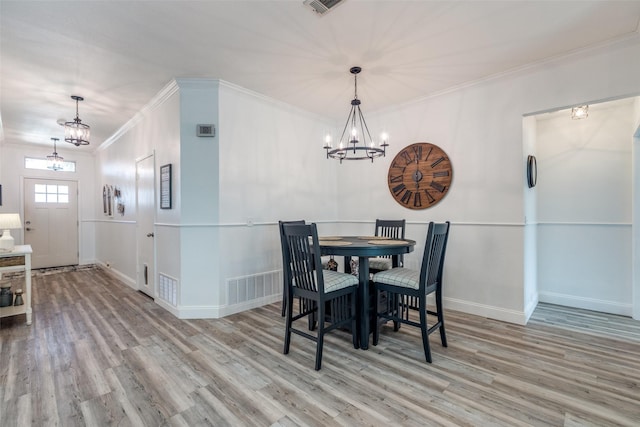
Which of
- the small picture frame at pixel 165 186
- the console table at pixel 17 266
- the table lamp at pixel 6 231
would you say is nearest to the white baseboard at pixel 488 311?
the small picture frame at pixel 165 186

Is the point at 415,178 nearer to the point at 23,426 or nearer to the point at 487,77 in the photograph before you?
the point at 487,77

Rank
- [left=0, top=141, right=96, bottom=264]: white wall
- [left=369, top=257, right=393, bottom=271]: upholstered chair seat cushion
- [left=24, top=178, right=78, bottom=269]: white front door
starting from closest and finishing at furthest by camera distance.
Answer: [left=369, top=257, right=393, bottom=271]: upholstered chair seat cushion < [left=0, top=141, right=96, bottom=264]: white wall < [left=24, top=178, right=78, bottom=269]: white front door

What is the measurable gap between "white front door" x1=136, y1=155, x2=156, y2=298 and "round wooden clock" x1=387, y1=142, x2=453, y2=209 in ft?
10.5

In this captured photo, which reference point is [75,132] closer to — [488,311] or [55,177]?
[55,177]

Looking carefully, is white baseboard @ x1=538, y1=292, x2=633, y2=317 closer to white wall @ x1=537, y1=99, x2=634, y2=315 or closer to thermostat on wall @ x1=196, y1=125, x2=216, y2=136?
white wall @ x1=537, y1=99, x2=634, y2=315

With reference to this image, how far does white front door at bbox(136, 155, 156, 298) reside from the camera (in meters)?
3.87

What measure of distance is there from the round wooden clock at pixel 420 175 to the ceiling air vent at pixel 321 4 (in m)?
2.10

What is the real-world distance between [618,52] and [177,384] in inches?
172

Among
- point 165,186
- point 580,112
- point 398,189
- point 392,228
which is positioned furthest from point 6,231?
point 580,112

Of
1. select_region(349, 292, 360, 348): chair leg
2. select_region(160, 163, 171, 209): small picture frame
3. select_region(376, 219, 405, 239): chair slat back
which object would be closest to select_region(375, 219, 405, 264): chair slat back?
select_region(376, 219, 405, 239): chair slat back

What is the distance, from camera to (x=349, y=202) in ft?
14.9

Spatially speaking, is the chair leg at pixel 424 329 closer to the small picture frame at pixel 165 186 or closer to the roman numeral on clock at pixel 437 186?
the roman numeral on clock at pixel 437 186

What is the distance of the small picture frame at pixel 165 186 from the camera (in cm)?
344

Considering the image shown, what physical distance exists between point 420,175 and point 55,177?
291 inches
